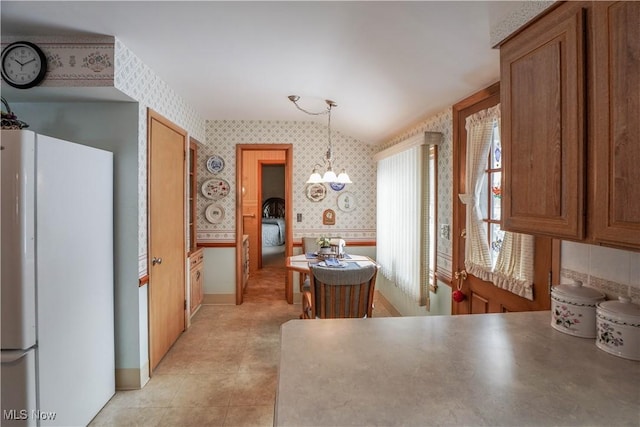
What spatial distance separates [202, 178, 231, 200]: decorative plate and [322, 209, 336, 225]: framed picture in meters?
1.33

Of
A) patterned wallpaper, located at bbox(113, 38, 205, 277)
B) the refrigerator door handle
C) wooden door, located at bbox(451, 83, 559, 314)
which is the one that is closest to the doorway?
patterned wallpaper, located at bbox(113, 38, 205, 277)

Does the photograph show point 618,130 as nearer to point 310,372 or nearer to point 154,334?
point 310,372

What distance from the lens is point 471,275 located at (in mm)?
2361

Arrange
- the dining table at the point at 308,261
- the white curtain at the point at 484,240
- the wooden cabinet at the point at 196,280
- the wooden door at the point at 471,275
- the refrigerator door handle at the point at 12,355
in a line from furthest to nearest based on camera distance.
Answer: the wooden cabinet at the point at 196,280 < the dining table at the point at 308,261 < the white curtain at the point at 484,240 < the wooden door at the point at 471,275 < the refrigerator door handle at the point at 12,355

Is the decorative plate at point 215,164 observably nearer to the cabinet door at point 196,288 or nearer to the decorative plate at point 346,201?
the cabinet door at point 196,288

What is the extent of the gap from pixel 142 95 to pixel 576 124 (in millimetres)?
2598

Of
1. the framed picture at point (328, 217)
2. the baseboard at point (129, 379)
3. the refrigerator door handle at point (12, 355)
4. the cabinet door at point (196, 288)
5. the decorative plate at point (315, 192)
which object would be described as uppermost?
the decorative plate at point (315, 192)

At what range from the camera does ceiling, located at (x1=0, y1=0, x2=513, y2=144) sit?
171cm

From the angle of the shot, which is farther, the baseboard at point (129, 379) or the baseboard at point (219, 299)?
the baseboard at point (219, 299)

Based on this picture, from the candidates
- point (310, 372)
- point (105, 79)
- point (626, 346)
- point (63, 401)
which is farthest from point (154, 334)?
point (626, 346)

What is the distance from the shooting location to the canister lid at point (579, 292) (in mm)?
1255

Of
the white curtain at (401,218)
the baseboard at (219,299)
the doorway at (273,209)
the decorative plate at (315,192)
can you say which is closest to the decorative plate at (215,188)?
the decorative plate at (315,192)

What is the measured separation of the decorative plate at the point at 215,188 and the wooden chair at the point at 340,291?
235 cm

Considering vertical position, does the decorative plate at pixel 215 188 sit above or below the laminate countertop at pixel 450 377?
above
